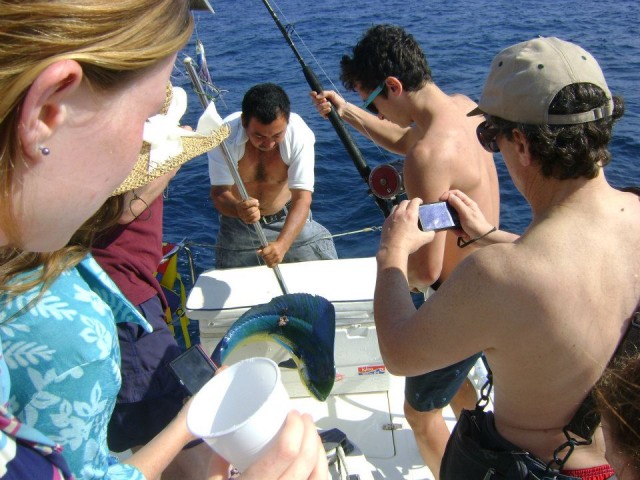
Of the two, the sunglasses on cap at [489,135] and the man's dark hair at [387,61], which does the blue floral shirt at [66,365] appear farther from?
the man's dark hair at [387,61]

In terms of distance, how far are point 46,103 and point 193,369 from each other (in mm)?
1068

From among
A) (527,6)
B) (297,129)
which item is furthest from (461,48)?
(297,129)

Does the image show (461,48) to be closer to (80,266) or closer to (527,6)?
(527,6)

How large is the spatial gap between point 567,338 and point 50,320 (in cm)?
118

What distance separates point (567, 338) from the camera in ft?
4.99

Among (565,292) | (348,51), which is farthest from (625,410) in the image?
(348,51)

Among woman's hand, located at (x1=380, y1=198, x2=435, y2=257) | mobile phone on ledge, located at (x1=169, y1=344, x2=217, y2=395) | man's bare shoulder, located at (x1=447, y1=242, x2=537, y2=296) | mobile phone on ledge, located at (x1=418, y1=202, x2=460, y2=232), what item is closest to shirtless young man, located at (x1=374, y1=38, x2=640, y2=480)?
man's bare shoulder, located at (x1=447, y1=242, x2=537, y2=296)

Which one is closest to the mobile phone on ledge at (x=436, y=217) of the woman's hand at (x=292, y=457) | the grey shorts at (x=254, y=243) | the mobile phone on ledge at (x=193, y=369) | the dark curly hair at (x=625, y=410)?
the mobile phone on ledge at (x=193, y=369)

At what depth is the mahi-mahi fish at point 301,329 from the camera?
2.36 m

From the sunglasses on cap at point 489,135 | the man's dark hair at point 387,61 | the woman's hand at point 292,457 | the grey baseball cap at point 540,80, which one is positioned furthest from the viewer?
the man's dark hair at point 387,61

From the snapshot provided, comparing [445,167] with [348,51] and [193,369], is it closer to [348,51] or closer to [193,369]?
[193,369]

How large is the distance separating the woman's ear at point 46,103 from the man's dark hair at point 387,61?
90.1 inches

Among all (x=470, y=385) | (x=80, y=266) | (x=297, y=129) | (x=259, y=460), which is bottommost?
(x=470, y=385)

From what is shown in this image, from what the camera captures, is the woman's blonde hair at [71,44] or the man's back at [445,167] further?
the man's back at [445,167]
